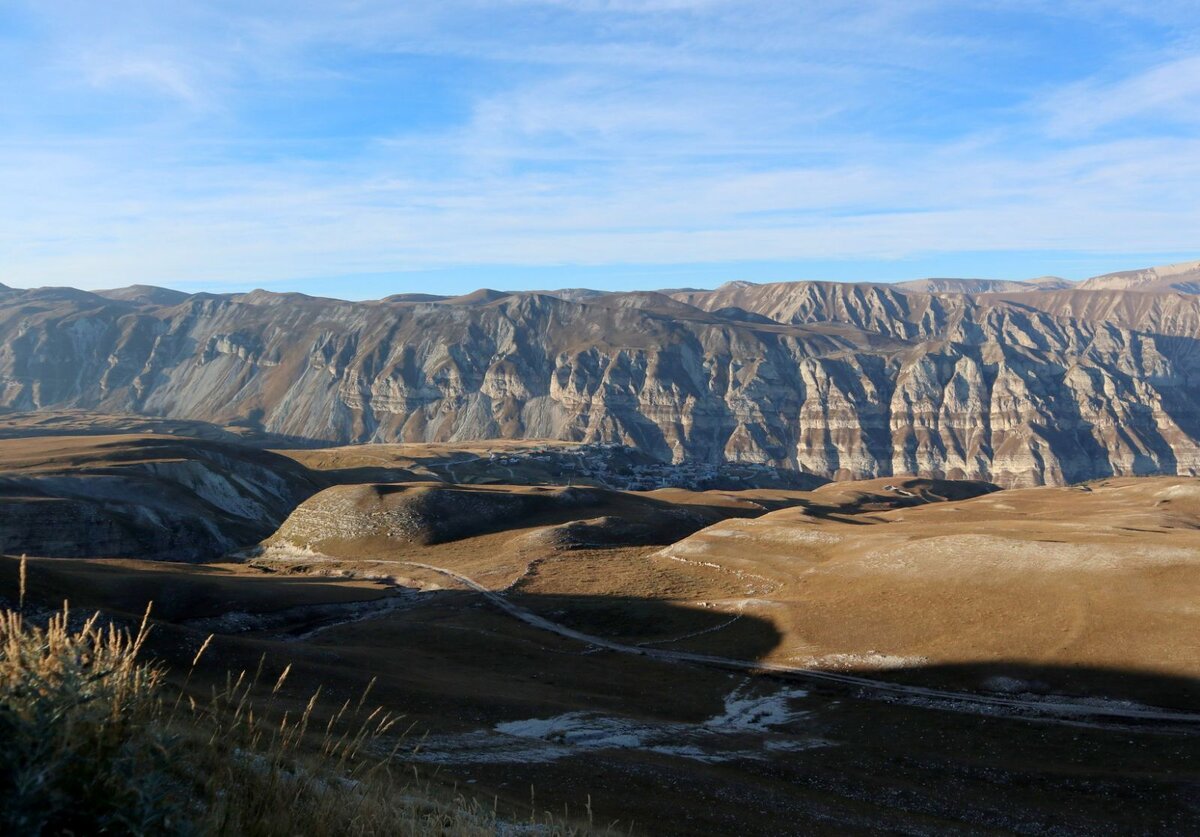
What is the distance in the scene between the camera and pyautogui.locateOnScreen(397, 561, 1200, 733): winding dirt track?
43.2 metres

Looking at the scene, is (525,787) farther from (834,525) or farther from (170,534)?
(170,534)

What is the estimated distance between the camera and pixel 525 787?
93.0ft

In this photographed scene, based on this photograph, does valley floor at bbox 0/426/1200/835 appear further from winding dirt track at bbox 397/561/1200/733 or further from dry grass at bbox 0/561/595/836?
dry grass at bbox 0/561/595/836

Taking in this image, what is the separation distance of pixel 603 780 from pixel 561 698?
18.0m

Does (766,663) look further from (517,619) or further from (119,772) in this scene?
(119,772)

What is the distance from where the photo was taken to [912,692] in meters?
49.9

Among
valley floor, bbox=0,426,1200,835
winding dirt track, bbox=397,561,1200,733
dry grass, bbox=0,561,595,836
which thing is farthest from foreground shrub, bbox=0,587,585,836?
winding dirt track, bbox=397,561,1200,733

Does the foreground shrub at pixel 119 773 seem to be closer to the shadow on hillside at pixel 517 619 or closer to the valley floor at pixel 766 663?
the valley floor at pixel 766 663

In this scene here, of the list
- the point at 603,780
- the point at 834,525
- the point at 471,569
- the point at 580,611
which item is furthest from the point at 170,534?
the point at 603,780

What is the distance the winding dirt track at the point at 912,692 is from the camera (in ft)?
142

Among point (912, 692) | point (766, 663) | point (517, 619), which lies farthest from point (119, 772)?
point (517, 619)

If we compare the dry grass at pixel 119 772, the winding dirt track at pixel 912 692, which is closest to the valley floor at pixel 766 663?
the winding dirt track at pixel 912 692

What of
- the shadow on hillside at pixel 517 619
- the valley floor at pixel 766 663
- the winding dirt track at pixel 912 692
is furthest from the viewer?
the shadow on hillside at pixel 517 619

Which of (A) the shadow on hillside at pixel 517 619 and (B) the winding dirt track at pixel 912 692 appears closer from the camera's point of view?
(B) the winding dirt track at pixel 912 692
